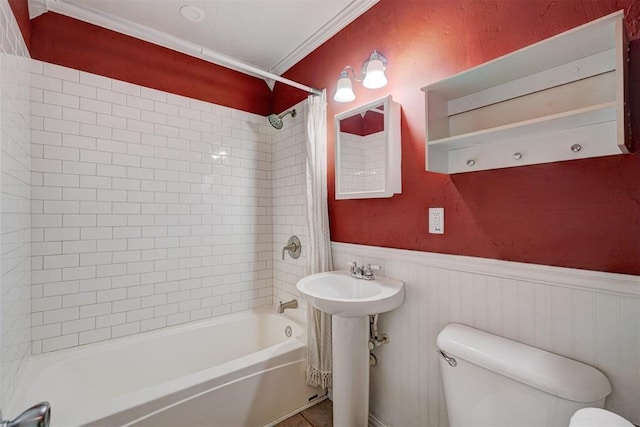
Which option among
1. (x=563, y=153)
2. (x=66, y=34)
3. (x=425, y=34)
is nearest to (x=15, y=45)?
(x=66, y=34)

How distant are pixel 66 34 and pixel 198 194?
4.00 ft

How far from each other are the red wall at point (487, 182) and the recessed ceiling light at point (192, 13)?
911 mm

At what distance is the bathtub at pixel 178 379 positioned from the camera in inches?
51.2

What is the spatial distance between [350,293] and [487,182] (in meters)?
0.90

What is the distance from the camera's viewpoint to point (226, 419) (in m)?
1.50

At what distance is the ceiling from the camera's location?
1.67m

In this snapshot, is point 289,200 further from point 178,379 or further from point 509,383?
point 509,383

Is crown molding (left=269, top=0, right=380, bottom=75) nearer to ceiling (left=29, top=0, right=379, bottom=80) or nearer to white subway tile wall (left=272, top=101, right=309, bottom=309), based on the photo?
ceiling (left=29, top=0, right=379, bottom=80)

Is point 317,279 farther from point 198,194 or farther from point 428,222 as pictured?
point 198,194

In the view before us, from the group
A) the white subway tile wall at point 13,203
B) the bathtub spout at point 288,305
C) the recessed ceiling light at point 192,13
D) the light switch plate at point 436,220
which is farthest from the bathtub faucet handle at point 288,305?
the recessed ceiling light at point 192,13

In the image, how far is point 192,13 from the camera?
178cm

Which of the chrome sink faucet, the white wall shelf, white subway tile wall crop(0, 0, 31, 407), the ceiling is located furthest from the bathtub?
the ceiling

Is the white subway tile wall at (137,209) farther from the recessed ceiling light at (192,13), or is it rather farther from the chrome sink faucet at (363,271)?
the chrome sink faucet at (363,271)

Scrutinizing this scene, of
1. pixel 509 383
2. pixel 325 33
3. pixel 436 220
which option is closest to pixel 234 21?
pixel 325 33
